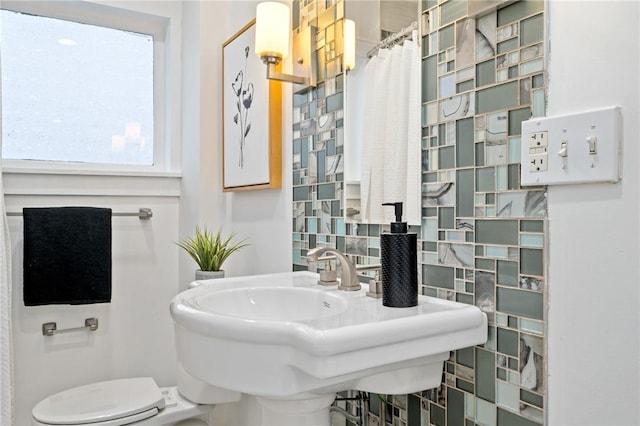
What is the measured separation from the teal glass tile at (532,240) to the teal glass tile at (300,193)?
2.50ft

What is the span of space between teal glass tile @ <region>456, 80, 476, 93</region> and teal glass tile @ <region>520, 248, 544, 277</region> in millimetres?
324

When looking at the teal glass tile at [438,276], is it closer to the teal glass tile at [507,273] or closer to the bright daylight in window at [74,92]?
the teal glass tile at [507,273]

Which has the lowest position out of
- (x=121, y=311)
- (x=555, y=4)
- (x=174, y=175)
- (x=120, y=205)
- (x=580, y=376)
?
(x=121, y=311)

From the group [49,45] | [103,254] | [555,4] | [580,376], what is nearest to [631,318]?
[580,376]

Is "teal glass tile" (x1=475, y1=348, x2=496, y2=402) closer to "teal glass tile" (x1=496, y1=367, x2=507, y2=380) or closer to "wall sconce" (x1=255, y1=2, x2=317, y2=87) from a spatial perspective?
"teal glass tile" (x1=496, y1=367, x2=507, y2=380)

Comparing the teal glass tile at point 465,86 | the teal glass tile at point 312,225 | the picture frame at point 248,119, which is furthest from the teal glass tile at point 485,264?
the picture frame at point 248,119

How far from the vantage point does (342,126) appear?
52.0 inches

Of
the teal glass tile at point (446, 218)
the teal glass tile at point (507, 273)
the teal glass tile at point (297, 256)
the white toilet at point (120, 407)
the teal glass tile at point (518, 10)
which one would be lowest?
the white toilet at point (120, 407)

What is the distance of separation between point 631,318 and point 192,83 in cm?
180

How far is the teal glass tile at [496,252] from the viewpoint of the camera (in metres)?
0.87

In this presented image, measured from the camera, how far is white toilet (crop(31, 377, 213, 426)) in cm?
149

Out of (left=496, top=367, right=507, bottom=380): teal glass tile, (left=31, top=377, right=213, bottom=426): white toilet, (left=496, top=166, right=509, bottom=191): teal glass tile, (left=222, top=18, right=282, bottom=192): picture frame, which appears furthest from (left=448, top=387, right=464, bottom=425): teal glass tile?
(left=31, top=377, right=213, bottom=426): white toilet

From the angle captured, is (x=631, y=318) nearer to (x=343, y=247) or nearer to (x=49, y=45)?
(x=343, y=247)

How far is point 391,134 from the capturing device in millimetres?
1133
